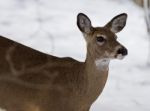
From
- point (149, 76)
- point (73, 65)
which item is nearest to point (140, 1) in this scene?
point (149, 76)

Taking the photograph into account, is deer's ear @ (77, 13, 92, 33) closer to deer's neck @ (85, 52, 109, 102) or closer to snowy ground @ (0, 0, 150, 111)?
deer's neck @ (85, 52, 109, 102)

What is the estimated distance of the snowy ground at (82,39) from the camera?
6.19 m

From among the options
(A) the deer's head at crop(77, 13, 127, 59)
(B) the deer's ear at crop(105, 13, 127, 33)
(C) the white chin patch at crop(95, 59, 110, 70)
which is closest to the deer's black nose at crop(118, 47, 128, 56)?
(A) the deer's head at crop(77, 13, 127, 59)

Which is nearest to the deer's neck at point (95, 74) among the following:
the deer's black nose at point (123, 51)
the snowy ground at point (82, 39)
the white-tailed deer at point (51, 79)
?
the white-tailed deer at point (51, 79)

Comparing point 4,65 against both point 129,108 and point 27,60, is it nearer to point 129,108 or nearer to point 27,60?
point 27,60

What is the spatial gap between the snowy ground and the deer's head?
Result: 3.73ft

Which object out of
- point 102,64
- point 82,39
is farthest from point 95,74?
point 82,39

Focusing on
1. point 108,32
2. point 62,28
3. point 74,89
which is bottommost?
point 62,28

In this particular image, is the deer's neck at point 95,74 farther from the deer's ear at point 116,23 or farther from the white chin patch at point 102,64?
the deer's ear at point 116,23

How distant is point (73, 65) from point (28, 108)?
40cm

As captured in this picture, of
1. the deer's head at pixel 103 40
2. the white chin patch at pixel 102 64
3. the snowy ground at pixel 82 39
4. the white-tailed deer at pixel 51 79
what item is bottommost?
the snowy ground at pixel 82 39

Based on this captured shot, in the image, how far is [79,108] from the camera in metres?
4.88

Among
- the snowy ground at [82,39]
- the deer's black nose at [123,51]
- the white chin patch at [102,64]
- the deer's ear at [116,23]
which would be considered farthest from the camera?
the snowy ground at [82,39]

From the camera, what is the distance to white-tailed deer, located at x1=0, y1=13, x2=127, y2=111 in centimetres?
483
